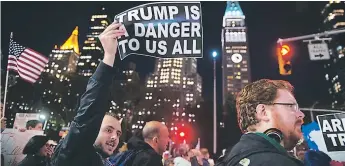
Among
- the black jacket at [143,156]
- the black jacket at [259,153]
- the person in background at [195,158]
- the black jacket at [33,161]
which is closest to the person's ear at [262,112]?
the black jacket at [259,153]

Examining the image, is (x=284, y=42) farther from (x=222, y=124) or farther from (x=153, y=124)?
(x=222, y=124)

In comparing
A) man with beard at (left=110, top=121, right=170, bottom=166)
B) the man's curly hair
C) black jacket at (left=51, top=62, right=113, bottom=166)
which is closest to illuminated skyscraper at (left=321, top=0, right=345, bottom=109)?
man with beard at (left=110, top=121, right=170, bottom=166)

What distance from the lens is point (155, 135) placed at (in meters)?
6.07

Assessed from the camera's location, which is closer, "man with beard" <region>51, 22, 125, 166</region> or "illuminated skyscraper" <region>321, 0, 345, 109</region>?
"man with beard" <region>51, 22, 125, 166</region>

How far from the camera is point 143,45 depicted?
4.61m

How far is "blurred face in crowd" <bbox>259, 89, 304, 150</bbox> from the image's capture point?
2.57 m

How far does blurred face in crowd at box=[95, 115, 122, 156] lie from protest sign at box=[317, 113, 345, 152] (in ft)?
12.4

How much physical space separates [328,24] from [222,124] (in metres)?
74.5

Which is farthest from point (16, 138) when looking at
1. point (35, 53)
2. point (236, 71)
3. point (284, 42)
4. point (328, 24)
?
point (236, 71)

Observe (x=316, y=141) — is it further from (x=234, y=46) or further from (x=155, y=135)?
(x=234, y=46)

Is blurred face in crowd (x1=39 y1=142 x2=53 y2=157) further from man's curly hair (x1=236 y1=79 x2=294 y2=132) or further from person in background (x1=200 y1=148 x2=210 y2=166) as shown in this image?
person in background (x1=200 y1=148 x2=210 y2=166)

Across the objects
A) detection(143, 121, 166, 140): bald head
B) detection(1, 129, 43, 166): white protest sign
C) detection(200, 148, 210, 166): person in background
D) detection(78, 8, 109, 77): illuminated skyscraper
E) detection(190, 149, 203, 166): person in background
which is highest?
detection(78, 8, 109, 77): illuminated skyscraper

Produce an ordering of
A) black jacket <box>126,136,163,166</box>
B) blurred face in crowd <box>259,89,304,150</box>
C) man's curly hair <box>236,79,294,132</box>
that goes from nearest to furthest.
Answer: blurred face in crowd <box>259,89,304,150</box> → man's curly hair <box>236,79,294,132</box> → black jacket <box>126,136,163,166</box>

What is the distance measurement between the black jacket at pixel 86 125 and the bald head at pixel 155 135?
3.20m
